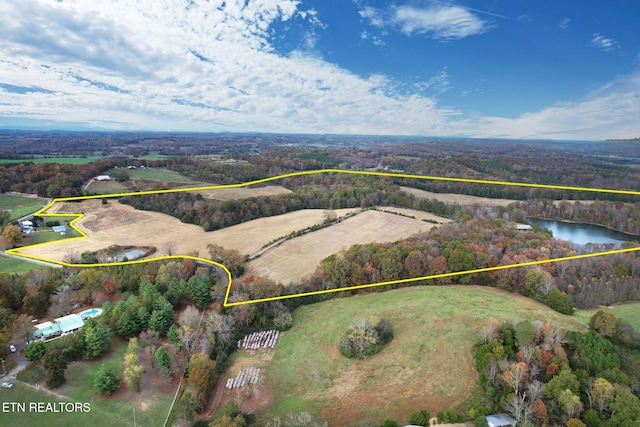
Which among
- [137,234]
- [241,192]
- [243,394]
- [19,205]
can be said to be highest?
[19,205]

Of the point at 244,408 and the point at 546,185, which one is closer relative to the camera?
the point at 244,408

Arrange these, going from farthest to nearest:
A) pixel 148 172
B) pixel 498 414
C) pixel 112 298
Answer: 1. pixel 148 172
2. pixel 112 298
3. pixel 498 414

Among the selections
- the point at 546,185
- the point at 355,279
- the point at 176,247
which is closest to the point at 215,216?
the point at 176,247

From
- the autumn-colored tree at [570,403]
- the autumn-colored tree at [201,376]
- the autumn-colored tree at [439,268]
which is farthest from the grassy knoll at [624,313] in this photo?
the autumn-colored tree at [201,376]

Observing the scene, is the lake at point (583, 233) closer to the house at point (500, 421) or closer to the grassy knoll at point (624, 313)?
the grassy knoll at point (624, 313)

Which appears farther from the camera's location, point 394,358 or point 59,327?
point 59,327

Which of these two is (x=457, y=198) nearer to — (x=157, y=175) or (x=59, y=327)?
(x=157, y=175)

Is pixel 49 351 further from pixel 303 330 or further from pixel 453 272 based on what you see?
pixel 453 272

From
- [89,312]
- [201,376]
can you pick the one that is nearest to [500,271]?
[201,376]
